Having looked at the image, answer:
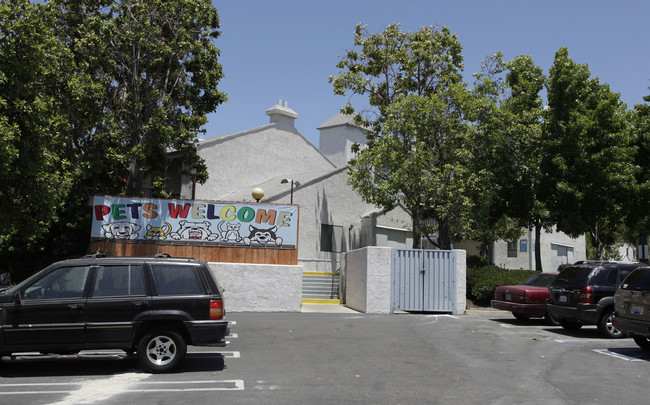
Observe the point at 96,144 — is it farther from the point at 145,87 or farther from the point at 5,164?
the point at 5,164

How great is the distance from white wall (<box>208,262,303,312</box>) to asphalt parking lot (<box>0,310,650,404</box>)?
4.65 metres

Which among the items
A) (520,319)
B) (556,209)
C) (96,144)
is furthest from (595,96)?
(96,144)

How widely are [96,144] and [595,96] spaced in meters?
18.7

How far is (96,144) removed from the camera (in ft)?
68.5

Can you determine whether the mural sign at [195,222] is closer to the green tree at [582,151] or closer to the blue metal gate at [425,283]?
the blue metal gate at [425,283]

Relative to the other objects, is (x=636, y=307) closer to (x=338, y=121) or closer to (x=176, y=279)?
(x=176, y=279)

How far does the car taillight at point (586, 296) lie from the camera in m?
13.5

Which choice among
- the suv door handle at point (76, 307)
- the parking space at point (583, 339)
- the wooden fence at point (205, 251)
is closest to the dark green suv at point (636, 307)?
the parking space at point (583, 339)

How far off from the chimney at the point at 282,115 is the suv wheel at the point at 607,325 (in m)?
21.2

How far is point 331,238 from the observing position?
26672 millimetres

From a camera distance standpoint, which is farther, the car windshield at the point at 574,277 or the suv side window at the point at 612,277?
the car windshield at the point at 574,277

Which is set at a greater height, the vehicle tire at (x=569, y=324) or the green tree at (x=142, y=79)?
the green tree at (x=142, y=79)

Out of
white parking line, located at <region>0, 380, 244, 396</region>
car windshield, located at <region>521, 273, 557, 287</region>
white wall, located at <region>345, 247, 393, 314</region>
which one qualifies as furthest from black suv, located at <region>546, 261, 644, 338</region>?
white parking line, located at <region>0, 380, 244, 396</region>

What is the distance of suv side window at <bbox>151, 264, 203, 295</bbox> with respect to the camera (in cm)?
938
